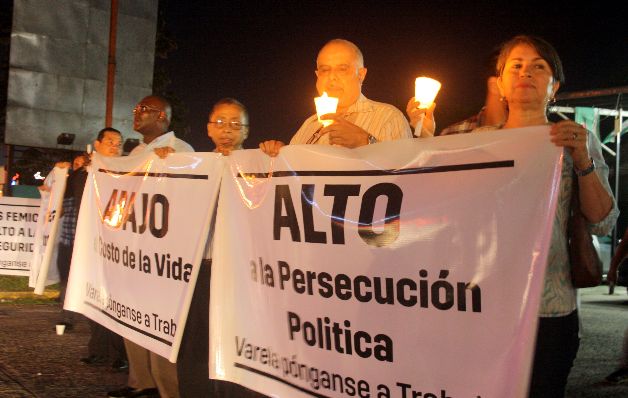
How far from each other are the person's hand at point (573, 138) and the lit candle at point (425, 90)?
0.94 meters

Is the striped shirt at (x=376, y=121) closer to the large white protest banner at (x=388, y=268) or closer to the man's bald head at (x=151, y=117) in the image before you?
the large white protest banner at (x=388, y=268)

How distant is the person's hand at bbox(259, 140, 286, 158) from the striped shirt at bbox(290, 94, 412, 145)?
1.37 feet

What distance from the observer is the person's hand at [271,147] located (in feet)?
11.3

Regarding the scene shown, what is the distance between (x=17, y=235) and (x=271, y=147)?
7.86m

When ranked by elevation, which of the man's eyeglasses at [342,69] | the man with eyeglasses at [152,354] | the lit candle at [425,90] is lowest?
the man with eyeglasses at [152,354]

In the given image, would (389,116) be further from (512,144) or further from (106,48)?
(106,48)

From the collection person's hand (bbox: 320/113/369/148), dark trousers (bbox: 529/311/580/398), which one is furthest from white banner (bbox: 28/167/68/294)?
dark trousers (bbox: 529/311/580/398)

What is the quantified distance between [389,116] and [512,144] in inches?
53.2

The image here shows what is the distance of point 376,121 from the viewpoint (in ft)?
12.3

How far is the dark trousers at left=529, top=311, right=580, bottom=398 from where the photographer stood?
8.02 feet

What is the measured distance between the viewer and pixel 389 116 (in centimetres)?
373

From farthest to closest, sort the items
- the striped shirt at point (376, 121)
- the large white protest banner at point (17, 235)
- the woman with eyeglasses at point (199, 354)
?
1. the large white protest banner at point (17, 235)
2. the woman with eyeglasses at point (199, 354)
3. the striped shirt at point (376, 121)

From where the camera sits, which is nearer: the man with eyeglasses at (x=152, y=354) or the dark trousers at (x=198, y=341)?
the dark trousers at (x=198, y=341)

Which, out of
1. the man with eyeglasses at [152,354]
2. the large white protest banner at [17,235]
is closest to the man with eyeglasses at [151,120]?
the man with eyeglasses at [152,354]
